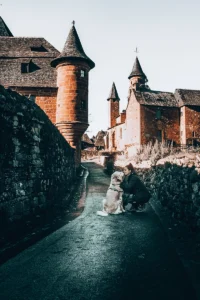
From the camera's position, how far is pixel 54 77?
74.2 ft

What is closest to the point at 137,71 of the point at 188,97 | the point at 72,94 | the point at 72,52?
the point at 188,97

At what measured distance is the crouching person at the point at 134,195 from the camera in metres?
8.80

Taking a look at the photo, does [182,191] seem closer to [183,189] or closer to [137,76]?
[183,189]

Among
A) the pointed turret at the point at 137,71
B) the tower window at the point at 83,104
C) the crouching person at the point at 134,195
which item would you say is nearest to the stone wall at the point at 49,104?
the tower window at the point at 83,104

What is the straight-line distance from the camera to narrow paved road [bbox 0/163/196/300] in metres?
3.27

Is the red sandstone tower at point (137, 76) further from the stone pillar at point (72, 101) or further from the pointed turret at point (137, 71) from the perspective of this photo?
the stone pillar at point (72, 101)

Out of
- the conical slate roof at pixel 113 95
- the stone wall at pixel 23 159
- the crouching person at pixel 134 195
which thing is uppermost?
the conical slate roof at pixel 113 95

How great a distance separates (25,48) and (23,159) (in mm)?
21625

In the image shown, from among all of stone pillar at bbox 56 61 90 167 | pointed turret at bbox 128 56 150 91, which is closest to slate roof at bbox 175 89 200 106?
pointed turret at bbox 128 56 150 91

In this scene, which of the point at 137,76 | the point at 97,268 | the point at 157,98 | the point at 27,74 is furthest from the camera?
the point at 137,76

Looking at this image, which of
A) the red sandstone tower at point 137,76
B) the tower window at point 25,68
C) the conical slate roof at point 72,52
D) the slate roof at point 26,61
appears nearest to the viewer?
the conical slate roof at point 72,52

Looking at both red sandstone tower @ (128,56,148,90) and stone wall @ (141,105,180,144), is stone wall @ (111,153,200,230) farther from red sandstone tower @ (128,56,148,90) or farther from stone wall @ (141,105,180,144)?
red sandstone tower @ (128,56,148,90)

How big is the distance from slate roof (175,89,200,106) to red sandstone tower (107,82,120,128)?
15.9 meters

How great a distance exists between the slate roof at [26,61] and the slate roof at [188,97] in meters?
22.2
